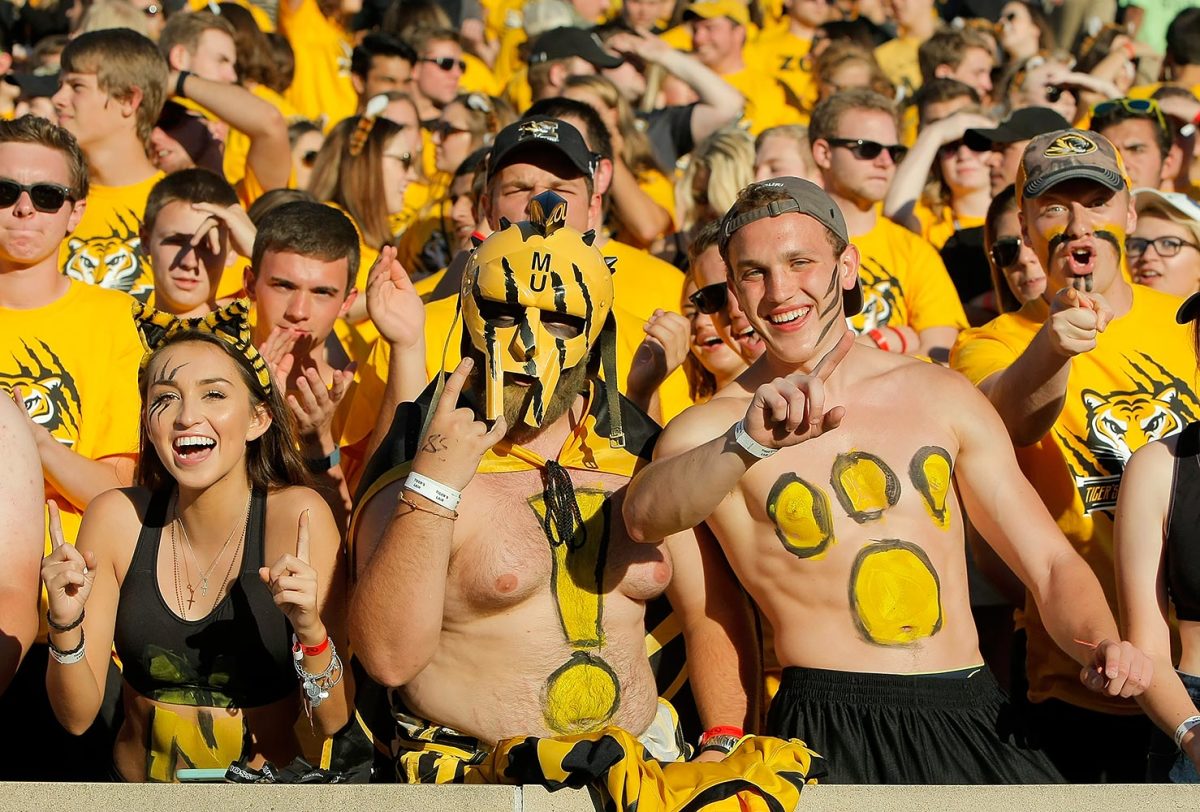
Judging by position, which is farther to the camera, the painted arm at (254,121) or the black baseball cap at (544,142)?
the painted arm at (254,121)

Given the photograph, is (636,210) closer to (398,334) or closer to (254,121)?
(254,121)

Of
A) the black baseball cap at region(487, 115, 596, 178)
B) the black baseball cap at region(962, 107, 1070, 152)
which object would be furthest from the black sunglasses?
the black baseball cap at region(487, 115, 596, 178)

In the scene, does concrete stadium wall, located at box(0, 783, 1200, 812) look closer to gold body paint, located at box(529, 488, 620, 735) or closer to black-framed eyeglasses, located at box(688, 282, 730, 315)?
gold body paint, located at box(529, 488, 620, 735)

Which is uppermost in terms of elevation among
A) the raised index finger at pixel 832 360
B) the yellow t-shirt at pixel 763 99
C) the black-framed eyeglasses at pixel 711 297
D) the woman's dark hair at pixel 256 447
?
the yellow t-shirt at pixel 763 99

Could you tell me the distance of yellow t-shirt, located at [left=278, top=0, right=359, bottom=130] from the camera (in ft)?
32.4

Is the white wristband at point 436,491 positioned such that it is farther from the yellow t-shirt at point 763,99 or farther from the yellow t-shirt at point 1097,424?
the yellow t-shirt at point 763,99

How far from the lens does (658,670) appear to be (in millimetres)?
4625

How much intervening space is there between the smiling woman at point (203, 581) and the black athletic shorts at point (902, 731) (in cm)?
123

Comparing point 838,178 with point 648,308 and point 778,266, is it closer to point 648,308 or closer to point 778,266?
point 648,308

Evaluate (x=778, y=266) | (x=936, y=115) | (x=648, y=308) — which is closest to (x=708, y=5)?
(x=936, y=115)

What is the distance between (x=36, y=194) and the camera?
5.51m

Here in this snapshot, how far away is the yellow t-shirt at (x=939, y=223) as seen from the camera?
7.83 metres

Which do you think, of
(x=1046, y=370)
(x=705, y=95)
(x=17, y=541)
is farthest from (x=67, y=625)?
(x=705, y=95)

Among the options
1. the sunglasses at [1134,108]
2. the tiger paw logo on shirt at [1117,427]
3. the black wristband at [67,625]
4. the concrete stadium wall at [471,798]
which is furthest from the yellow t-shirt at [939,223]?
the black wristband at [67,625]
